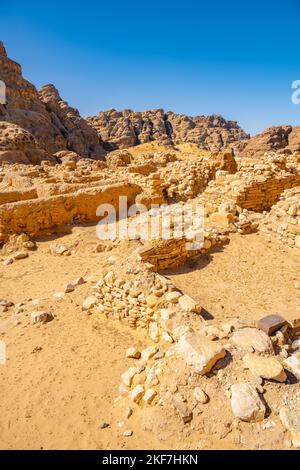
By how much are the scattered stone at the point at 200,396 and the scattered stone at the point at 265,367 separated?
58 centimetres

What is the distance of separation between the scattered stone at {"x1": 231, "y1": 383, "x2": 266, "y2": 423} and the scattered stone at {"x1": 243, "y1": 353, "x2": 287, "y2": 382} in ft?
0.73

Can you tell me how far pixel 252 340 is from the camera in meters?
3.69

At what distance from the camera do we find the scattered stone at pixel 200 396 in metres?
3.08

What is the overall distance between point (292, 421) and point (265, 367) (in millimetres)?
539

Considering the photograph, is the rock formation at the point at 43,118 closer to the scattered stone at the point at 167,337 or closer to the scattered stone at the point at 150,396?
the scattered stone at the point at 167,337

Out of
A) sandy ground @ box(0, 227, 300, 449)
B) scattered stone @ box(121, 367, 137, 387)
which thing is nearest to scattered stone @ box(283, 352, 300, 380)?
Answer: sandy ground @ box(0, 227, 300, 449)

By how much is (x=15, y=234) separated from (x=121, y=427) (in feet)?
24.9

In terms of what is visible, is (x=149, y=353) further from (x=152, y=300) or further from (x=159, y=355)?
(x=152, y=300)

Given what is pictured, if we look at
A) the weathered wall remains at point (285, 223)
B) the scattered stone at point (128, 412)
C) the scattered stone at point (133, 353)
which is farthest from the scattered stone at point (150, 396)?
the weathered wall remains at point (285, 223)

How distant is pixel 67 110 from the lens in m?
48.3

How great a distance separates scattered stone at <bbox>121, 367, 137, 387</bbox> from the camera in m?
3.61

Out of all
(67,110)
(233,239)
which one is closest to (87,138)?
(67,110)

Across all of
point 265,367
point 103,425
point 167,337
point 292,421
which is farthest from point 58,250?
point 292,421
